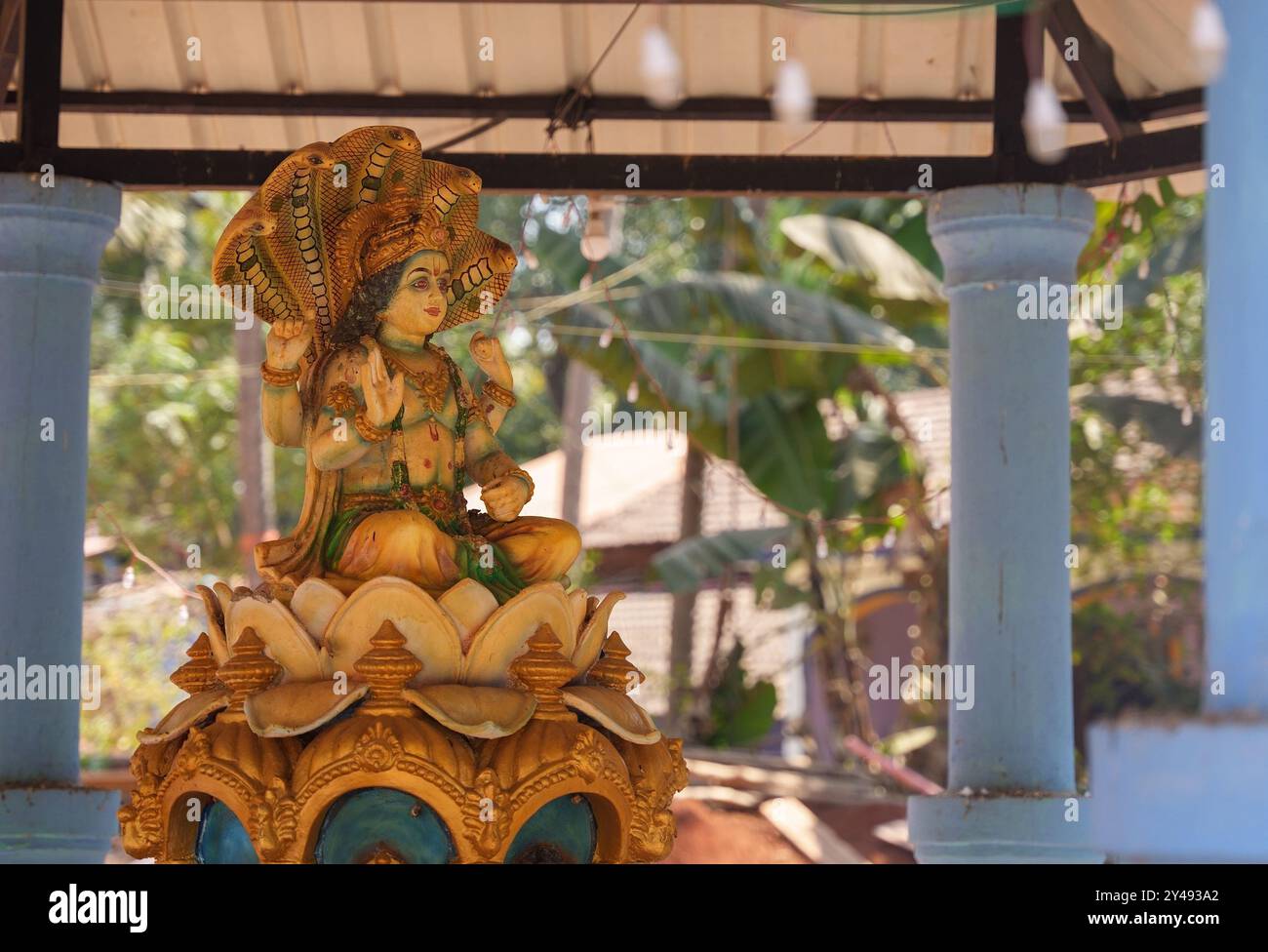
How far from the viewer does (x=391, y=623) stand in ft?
19.1

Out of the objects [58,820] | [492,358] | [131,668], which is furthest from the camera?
[131,668]

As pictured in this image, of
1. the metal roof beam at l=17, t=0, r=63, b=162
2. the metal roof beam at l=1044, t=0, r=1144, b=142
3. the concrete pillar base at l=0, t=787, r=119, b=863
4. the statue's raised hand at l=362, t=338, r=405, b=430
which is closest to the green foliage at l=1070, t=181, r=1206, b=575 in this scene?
the metal roof beam at l=1044, t=0, r=1144, b=142

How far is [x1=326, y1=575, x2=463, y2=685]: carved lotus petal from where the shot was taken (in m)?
5.84

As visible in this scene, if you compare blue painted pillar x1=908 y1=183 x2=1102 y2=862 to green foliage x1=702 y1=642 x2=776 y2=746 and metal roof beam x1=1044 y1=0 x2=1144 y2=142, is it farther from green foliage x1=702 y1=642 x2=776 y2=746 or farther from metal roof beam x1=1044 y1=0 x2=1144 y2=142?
green foliage x1=702 y1=642 x2=776 y2=746

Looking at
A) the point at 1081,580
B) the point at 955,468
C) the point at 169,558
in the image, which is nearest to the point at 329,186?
the point at 955,468

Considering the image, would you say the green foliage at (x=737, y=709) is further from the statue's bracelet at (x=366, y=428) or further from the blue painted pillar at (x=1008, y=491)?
the statue's bracelet at (x=366, y=428)

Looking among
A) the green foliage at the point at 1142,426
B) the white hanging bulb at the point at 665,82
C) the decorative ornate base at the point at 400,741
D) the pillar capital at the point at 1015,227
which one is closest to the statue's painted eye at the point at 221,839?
the decorative ornate base at the point at 400,741

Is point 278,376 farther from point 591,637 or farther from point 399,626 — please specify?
point 591,637

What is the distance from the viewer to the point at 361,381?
620 centimetres

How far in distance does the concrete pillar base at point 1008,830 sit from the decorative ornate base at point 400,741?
8.23ft

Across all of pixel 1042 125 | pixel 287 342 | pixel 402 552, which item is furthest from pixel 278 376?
pixel 1042 125

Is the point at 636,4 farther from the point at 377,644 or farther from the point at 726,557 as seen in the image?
the point at 726,557

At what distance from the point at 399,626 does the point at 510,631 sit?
0.33 m

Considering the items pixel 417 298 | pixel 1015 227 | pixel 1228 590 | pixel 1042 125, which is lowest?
pixel 1228 590
